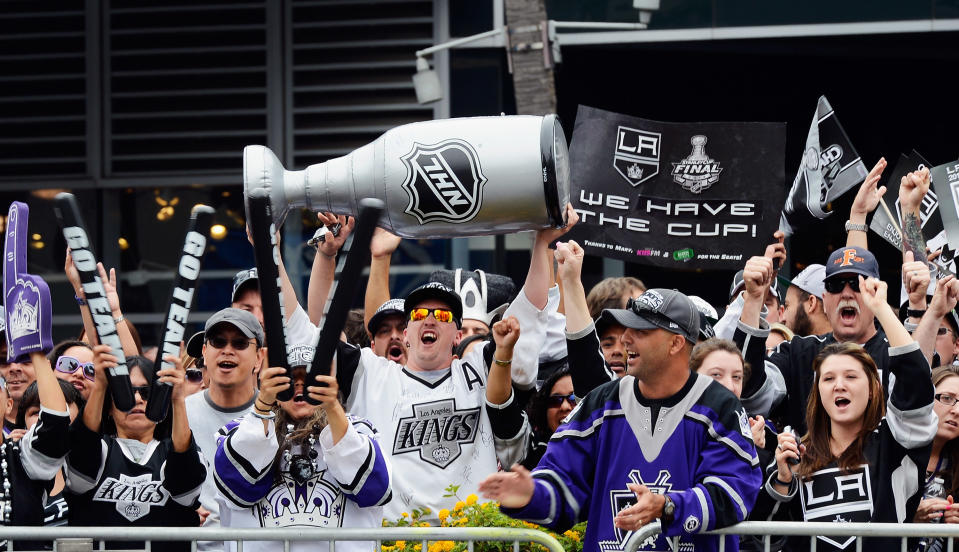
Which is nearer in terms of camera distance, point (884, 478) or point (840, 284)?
point (884, 478)

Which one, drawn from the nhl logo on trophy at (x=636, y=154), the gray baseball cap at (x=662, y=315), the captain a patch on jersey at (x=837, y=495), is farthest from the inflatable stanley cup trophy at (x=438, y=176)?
the nhl logo on trophy at (x=636, y=154)

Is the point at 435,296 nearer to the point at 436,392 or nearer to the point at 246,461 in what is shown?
the point at 436,392

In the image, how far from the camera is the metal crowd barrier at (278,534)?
4344 millimetres

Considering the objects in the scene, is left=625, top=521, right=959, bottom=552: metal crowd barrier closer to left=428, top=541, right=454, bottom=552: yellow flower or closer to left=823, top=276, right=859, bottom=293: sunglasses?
left=428, top=541, right=454, bottom=552: yellow flower

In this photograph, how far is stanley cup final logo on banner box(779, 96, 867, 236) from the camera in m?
7.33

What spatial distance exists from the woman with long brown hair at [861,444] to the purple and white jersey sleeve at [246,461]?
1.90 meters

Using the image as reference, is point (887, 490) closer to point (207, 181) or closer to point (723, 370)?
point (723, 370)

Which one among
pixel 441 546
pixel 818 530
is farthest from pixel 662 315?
pixel 441 546

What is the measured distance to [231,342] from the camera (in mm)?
5543

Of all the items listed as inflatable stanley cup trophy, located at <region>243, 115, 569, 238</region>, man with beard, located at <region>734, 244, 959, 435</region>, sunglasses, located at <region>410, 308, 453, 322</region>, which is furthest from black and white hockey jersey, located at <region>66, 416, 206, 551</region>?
man with beard, located at <region>734, 244, 959, 435</region>

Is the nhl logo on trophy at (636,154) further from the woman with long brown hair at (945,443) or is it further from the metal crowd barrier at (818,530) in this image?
the metal crowd barrier at (818,530)

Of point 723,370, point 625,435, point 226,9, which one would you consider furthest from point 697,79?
point 625,435

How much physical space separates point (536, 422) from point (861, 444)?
146 centimetres

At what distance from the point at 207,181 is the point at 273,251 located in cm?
838
